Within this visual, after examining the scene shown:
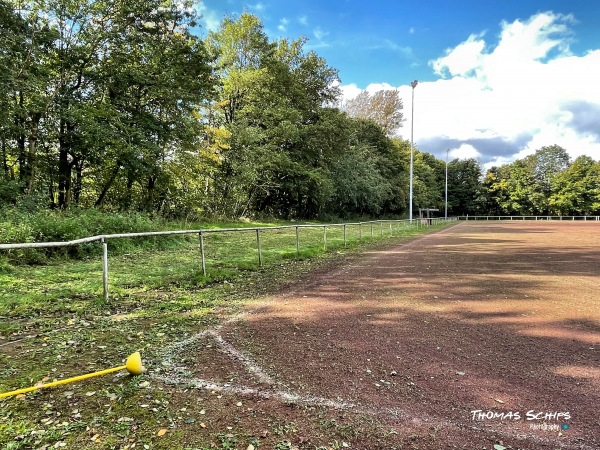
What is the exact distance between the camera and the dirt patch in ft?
8.45

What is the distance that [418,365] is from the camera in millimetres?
3564

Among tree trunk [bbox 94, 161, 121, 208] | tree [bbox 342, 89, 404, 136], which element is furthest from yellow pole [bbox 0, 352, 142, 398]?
tree [bbox 342, 89, 404, 136]

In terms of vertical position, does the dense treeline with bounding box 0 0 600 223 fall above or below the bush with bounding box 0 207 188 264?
above

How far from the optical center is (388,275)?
8469 mm

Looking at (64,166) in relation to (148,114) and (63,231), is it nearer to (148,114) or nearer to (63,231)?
(148,114)

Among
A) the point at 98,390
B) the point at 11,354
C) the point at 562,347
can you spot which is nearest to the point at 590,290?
the point at 562,347

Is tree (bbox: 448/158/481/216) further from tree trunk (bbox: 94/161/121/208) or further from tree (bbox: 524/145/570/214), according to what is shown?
tree trunk (bbox: 94/161/121/208)

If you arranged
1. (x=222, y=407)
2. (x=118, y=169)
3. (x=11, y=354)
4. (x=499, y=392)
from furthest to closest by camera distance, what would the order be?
(x=118, y=169), (x=11, y=354), (x=499, y=392), (x=222, y=407)

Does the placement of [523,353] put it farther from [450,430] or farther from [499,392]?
[450,430]

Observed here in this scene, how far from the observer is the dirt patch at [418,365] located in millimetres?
2574

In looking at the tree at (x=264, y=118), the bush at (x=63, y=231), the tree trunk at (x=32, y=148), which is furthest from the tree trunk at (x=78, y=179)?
the tree at (x=264, y=118)

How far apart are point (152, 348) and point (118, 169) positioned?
587 inches

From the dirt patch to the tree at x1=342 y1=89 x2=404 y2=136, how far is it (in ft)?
178

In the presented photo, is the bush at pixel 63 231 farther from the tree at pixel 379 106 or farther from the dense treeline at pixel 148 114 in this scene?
the tree at pixel 379 106
